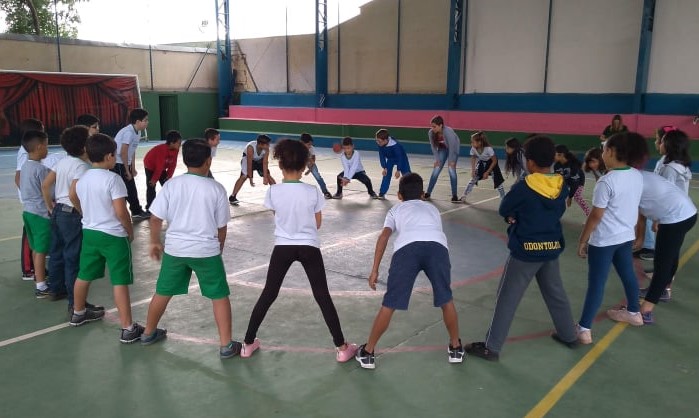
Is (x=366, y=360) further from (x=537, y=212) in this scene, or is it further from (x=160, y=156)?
(x=160, y=156)


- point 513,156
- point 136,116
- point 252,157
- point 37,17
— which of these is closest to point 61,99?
point 37,17

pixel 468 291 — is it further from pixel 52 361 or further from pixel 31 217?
pixel 31 217

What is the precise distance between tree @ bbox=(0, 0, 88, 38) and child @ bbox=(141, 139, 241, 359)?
29160mm

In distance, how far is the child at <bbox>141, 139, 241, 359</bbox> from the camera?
4027 mm

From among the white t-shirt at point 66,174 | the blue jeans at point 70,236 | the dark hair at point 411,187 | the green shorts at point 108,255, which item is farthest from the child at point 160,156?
the dark hair at point 411,187

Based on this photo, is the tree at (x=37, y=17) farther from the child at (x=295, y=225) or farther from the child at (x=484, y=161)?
the child at (x=295, y=225)

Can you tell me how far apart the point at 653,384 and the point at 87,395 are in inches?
152

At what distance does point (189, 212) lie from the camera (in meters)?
4.03

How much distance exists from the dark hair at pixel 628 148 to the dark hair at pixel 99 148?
3982mm

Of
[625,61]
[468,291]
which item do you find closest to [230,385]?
[468,291]

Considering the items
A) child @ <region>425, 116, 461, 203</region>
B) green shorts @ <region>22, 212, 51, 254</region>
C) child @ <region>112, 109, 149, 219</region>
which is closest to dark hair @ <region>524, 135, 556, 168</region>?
green shorts @ <region>22, 212, 51, 254</region>

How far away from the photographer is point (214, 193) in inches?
161

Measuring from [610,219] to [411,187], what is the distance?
1.69m

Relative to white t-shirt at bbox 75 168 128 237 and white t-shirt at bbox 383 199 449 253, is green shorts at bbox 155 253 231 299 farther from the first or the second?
white t-shirt at bbox 383 199 449 253
